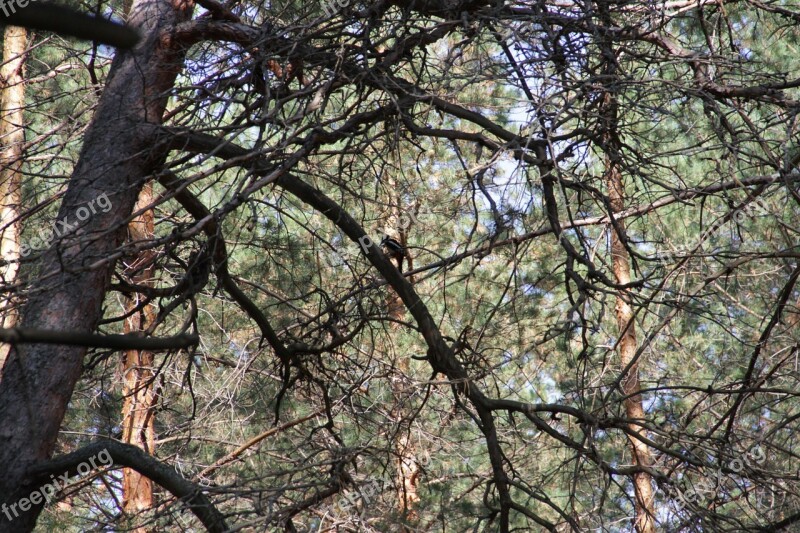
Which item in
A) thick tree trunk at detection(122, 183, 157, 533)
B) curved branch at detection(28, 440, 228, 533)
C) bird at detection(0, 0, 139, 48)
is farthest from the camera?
thick tree trunk at detection(122, 183, 157, 533)

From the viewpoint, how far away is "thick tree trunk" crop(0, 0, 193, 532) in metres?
3.08

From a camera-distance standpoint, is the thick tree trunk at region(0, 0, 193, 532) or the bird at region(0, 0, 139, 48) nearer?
the bird at region(0, 0, 139, 48)

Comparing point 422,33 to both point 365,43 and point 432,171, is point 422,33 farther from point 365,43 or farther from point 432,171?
point 432,171

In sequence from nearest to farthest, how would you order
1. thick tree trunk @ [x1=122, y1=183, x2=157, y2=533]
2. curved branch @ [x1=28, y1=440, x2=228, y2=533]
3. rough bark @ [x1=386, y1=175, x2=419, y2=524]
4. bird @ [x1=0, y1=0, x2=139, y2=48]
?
1. bird @ [x1=0, y1=0, x2=139, y2=48]
2. curved branch @ [x1=28, y1=440, x2=228, y2=533]
3. rough bark @ [x1=386, y1=175, x2=419, y2=524]
4. thick tree trunk @ [x1=122, y1=183, x2=157, y2=533]

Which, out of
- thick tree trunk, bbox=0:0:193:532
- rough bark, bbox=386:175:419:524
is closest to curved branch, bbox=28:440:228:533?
thick tree trunk, bbox=0:0:193:532

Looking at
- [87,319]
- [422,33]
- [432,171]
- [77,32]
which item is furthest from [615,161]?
[432,171]

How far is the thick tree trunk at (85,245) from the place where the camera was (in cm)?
308

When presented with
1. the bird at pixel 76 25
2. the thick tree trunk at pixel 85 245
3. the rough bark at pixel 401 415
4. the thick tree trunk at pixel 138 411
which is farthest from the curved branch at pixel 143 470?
the thick tree trunk at pixel 138 411

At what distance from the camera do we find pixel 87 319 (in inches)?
Result: 133

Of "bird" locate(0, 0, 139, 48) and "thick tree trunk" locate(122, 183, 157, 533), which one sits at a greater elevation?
"thick tree trunk" locate(122, 183, 157, 533)

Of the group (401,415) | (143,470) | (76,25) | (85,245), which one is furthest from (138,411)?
(76,25)

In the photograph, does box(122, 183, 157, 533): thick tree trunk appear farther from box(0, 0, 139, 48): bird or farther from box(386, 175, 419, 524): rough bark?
box(0, 0, 139, 48): bird

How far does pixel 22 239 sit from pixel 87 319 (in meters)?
5.84

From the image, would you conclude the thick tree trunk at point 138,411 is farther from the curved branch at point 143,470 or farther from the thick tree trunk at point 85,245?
the curved branch at point 143,470
